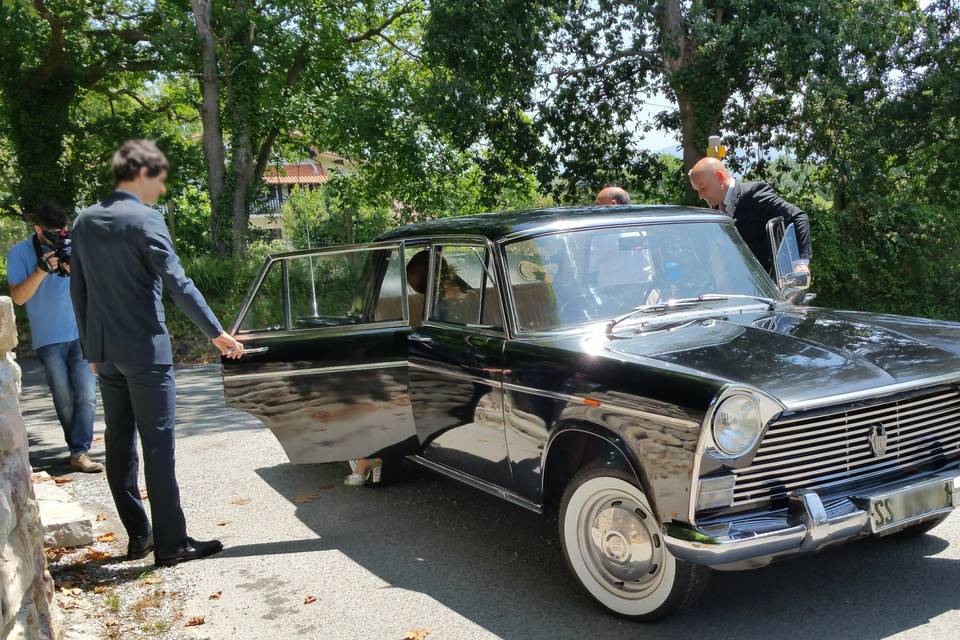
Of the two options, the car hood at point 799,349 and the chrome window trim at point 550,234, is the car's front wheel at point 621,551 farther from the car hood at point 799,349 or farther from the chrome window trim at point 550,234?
the chrome window trim at point 550,234

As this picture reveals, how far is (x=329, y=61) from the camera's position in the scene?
2328cm

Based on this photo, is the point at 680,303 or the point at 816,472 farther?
the point at 680,303

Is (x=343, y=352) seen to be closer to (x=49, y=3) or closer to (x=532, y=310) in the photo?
(x=532, y=310)

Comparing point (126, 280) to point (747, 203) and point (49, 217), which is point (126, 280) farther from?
point (747, 203)

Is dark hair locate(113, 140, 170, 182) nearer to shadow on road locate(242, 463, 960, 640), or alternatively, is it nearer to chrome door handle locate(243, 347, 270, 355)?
chrome door handle locate(243, 347, 270, 355)

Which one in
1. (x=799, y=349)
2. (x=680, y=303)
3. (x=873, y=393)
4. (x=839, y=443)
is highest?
(x=680, y=303)

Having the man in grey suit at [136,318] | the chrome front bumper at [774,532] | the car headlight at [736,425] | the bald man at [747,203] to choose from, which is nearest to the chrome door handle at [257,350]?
the man in grey suit at [136,318]

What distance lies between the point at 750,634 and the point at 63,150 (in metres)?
23.9

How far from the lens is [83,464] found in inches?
274

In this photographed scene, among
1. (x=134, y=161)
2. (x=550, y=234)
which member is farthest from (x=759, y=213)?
(x=134, y=161)

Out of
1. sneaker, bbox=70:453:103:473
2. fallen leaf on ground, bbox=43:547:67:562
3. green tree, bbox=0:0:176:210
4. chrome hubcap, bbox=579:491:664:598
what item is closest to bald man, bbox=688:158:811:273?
chrome hubcap, bbox=579:491:664:598

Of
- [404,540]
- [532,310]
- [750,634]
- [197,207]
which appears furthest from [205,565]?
[197,207]

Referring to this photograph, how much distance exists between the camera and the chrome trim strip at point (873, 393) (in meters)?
3.40

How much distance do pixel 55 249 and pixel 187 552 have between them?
2.77 metres
